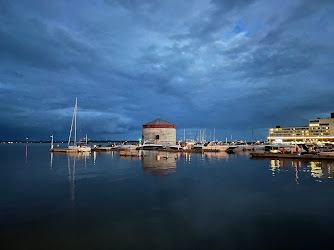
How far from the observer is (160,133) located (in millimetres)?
74625

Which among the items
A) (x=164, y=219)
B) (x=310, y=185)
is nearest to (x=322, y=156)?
(x=310, y=185)

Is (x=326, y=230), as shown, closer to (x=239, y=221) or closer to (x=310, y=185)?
(x=239, y=221)

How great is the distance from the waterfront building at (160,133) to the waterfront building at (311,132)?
56.7 m

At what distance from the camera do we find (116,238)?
26.4 feet

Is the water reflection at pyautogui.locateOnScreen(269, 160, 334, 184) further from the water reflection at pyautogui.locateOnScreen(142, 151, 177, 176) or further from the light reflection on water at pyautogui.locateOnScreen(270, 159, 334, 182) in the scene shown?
the water reflection at pyautogui.locateOnScreen(142, 151, 177, 176)

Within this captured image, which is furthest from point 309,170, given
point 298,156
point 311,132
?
point 311,132

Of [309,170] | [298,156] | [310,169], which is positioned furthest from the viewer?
[298,156]

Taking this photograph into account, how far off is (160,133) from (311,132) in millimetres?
83907

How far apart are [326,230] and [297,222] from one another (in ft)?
3.36

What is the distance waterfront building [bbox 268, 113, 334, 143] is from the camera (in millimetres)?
108562

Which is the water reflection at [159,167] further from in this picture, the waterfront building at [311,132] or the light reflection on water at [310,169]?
the waterfront building at [311,132]

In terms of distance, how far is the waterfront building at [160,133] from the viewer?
74.7 metres

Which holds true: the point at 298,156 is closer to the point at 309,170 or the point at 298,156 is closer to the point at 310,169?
the point at 310,169

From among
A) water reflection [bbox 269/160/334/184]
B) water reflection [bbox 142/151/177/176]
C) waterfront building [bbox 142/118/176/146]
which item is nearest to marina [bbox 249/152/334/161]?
water reflection [bbox 269/160/334/184]
